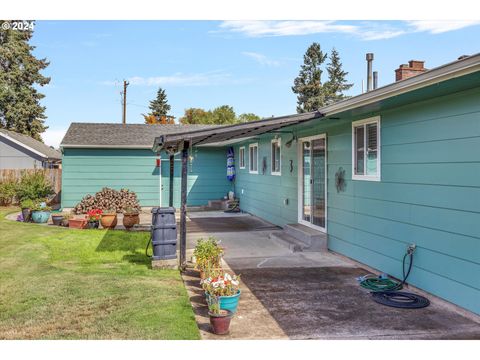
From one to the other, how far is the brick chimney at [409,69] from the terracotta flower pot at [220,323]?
594cm

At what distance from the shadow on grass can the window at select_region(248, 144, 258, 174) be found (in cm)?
466

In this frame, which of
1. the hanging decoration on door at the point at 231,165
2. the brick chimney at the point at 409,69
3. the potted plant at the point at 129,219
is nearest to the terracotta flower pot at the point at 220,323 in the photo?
the brick chimney at the point at 409,69

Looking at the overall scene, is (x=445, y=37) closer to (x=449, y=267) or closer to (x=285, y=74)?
(x=449, y=267)

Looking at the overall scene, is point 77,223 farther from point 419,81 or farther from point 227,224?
point 419,81

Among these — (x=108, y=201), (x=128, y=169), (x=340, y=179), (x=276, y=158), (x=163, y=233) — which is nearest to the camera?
(x=163, y=233)

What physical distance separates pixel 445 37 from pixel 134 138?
11120mm

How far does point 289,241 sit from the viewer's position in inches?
319

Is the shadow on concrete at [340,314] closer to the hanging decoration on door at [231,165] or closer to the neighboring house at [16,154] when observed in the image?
the hanging decoration on door at [231,165]

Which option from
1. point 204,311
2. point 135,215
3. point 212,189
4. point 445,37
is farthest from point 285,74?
point 204,311

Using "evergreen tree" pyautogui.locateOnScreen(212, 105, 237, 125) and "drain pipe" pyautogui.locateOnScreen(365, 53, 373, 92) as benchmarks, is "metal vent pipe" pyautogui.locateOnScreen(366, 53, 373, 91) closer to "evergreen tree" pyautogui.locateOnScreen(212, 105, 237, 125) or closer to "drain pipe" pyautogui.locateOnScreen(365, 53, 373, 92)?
"drain pipe" pyautogui.locateOnScreen(365, 53, 373, 92)

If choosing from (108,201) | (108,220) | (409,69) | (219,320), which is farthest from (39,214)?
(409,69)

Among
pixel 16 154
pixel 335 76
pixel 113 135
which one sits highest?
pixel 335 76

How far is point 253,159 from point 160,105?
129 feet

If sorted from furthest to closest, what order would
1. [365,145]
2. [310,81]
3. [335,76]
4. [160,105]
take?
[160,105]
[335,76]
[310,81]
[365,145]
